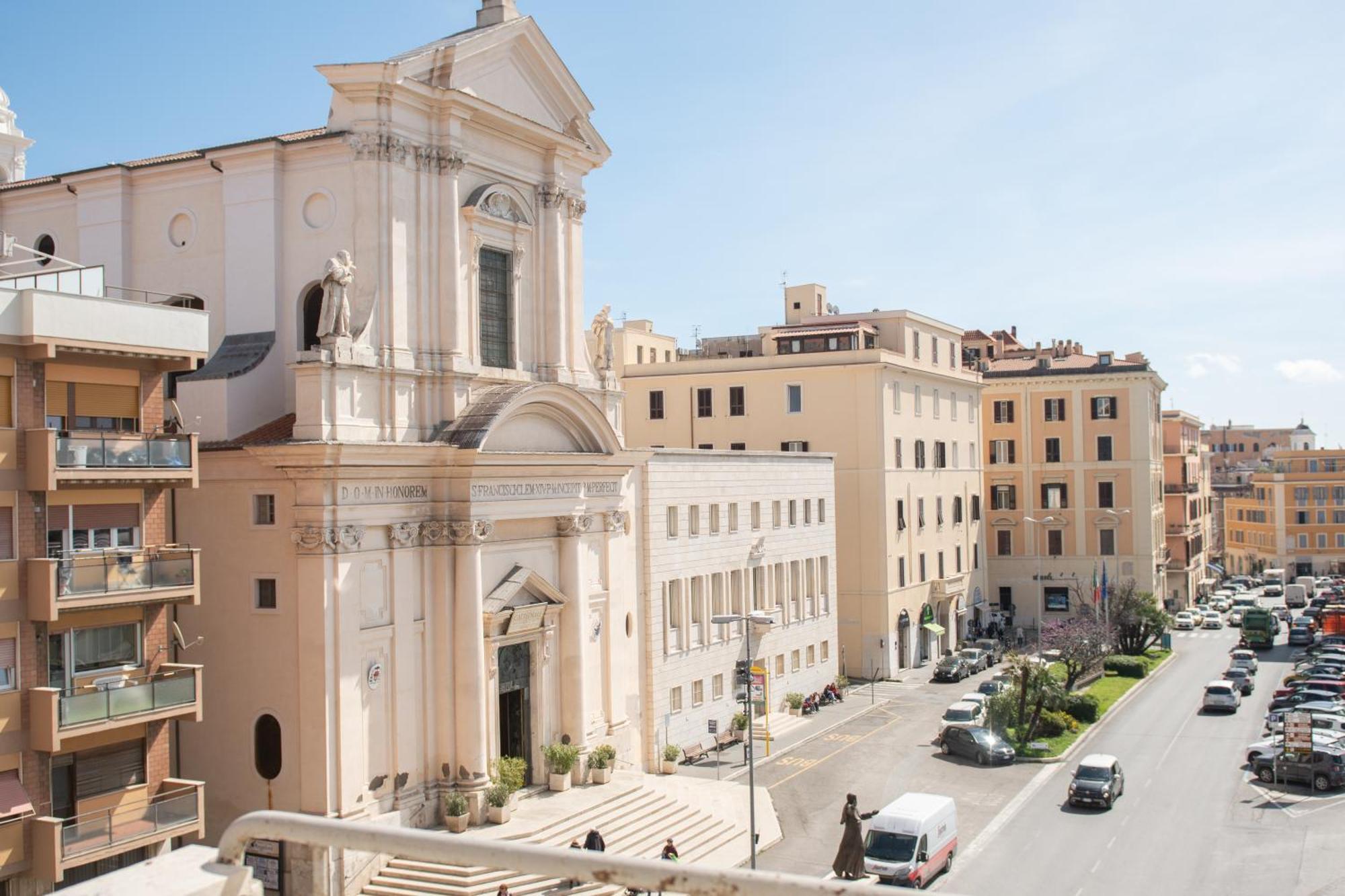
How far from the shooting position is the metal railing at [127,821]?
24000 mm

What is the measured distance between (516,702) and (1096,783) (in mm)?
18522

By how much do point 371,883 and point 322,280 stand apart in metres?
14.8

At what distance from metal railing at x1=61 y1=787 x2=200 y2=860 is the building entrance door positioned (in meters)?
11.1

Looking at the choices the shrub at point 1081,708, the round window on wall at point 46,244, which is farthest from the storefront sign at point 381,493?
the shrub at point 1081,708

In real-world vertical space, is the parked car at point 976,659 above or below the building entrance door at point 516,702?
below

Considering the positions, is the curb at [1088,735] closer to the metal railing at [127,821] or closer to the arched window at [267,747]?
the arched window at [267,747]

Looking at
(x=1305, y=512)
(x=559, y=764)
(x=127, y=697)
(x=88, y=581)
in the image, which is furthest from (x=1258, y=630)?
(x=88, y=581)

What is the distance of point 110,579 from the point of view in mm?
25500

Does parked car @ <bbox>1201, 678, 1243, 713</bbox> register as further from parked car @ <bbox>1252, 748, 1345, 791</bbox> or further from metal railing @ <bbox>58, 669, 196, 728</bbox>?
metal railing @ <bbox>58, 669, 196, 728</bbox>

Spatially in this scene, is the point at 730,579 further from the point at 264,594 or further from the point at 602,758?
the point at 264,594

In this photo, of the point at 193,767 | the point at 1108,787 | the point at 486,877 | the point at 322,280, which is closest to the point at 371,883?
the point at 486,877

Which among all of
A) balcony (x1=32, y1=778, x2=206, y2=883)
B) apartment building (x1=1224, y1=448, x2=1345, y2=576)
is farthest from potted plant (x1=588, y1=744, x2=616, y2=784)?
apartment building (x1=1224, y1=448, x2=1345, y2=576)

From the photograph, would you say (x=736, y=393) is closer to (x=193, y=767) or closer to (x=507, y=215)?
(x=507, y=215)

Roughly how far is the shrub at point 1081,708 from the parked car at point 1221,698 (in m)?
5.78
